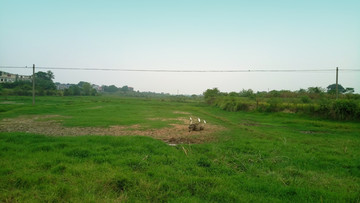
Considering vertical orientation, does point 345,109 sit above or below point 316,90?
below

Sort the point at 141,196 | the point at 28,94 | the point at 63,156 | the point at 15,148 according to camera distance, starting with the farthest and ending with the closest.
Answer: the point at 28,94 → the point at 15,148 → the point at 63,156 → the point at 141,196

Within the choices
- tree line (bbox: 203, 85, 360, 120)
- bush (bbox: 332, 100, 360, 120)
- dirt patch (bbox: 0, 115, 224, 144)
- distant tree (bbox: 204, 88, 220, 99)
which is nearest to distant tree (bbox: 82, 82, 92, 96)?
distant tree (bbox: 204, 88, 220, 99)

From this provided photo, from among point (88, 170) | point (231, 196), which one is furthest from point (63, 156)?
point (231, 196)

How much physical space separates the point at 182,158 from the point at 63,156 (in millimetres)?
3751

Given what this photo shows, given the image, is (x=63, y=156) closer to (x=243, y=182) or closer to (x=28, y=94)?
(x=243, y=182)

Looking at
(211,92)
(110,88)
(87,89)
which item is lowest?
(211,92)

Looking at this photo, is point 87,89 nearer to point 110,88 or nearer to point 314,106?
point 110,88

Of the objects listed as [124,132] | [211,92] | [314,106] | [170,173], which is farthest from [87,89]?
[170,173]

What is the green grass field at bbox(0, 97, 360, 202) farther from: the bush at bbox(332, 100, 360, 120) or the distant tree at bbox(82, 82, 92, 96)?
the distant tree at bbox(82, 82, 92, 96)

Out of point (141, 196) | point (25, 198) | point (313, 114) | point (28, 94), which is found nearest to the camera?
point (25, 198)

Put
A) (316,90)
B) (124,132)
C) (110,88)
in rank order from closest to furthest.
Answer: (124,132) < (316,90) < (110,88)

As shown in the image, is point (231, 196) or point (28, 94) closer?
point (231, 196)

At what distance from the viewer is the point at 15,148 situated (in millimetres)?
6223

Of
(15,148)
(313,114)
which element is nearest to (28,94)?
(15,148)
